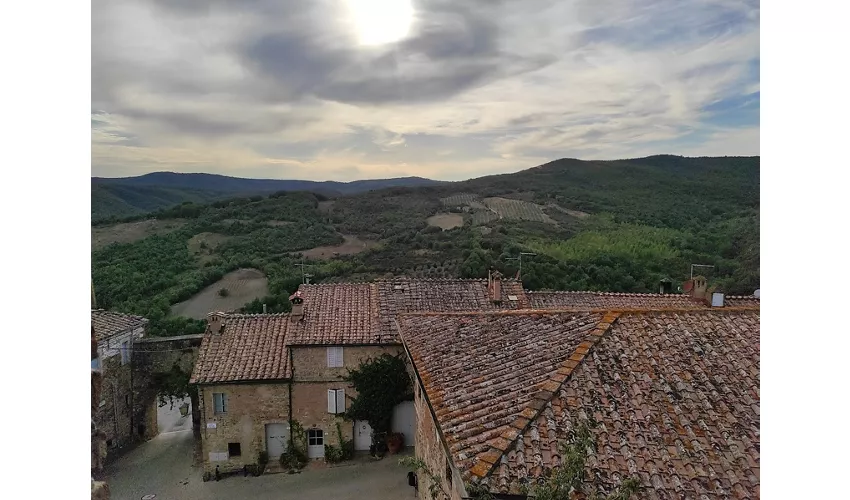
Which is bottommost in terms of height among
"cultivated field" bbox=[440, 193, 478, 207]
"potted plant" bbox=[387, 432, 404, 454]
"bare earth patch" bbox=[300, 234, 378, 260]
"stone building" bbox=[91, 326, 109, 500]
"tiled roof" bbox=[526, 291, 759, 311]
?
"potted plant" bbox=[387, 432, 404, 454]

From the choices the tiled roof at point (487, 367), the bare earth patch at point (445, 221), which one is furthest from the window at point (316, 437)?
the bare earth patch at point (445, 221)

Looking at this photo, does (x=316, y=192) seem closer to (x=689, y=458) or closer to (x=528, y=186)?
(x=528, y=186)

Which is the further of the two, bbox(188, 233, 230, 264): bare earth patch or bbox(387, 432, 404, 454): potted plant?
bbox(188, 233, 230, 264): bare earth patch

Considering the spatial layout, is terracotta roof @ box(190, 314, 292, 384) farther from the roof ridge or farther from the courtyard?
the roof ridge

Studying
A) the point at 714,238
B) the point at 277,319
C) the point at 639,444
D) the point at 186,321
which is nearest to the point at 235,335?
the point at 277,319

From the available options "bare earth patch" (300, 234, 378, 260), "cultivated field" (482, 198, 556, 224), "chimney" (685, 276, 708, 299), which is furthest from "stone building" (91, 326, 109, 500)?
"cultivated field" (482, 198, 556, 224)

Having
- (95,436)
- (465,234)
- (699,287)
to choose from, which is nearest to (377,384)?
(95,436)

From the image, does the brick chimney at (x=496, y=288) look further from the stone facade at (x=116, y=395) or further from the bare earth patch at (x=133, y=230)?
the bare earth patch at (x=133, y=230)
